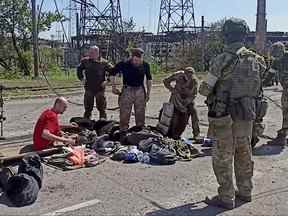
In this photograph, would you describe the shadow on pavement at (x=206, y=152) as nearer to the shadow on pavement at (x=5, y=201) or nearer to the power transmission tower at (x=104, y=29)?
the shadow on pavement at (x=5, y=201)

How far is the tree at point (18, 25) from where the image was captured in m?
29.6

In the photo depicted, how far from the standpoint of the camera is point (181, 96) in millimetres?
8461

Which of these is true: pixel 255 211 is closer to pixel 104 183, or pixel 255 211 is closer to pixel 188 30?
pixel 104 183

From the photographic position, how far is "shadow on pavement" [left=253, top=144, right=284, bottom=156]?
311 inches

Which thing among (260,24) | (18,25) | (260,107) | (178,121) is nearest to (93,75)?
(178,121)

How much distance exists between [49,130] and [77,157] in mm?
578

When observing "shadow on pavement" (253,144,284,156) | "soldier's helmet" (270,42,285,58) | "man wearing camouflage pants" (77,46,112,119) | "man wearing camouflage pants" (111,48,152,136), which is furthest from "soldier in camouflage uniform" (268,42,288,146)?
"man wearing camouflage pants" (77,46,112,119)

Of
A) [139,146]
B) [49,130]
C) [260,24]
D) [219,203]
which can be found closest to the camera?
[219,203]

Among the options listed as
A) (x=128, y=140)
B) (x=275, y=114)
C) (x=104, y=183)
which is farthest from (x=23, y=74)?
(x=104, y=183)

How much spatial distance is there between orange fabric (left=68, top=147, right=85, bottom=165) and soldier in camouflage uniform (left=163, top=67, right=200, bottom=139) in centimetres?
213

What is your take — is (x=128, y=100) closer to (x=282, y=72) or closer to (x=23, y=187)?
(x=282, y=72)

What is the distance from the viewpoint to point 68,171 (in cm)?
640

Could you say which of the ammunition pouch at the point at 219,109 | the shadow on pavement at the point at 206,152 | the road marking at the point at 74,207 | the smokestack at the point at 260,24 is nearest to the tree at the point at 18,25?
the smokestack at the point at 260,24

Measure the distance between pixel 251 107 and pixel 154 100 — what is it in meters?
10.7
